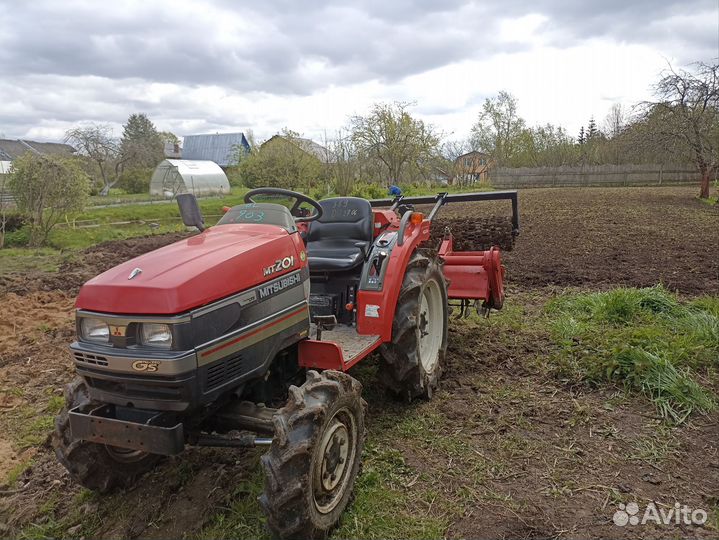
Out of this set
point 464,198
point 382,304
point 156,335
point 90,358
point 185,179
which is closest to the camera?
point 156,335

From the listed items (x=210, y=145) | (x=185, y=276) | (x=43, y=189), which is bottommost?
(x=185, y=276)

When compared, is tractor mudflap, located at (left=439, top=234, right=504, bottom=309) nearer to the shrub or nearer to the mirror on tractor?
the mirror on tractor

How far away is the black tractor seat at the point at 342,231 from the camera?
419 centimetres

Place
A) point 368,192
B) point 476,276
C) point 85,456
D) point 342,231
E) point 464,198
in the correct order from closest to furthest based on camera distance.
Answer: point 85,456
point 342,231
point 464,198
point 476,276
point 368,192

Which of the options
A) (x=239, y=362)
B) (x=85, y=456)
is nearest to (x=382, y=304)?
(x=239, y=362)

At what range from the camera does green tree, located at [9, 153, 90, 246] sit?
1341cm

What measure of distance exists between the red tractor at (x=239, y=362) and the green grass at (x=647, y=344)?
1599 mm

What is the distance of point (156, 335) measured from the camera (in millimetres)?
2428

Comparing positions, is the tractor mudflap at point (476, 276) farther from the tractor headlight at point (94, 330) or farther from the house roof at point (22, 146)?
the house roof at point (22, 146)

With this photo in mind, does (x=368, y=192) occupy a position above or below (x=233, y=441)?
above

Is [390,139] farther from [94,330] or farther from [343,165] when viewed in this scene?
[94,330]

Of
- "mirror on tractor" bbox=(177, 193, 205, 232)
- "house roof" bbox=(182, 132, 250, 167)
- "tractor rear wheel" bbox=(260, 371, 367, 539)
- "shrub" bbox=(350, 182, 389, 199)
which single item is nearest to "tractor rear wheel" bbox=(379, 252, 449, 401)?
"tractor rear wheel" bbox=(260, 371, 367, 539)

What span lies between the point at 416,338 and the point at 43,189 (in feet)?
42.6

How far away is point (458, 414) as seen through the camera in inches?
152
